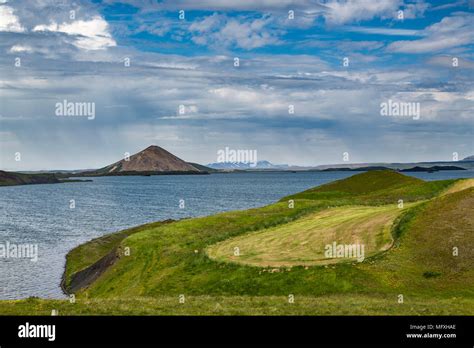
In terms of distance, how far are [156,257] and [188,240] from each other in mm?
7219

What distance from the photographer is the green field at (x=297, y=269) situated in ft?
104

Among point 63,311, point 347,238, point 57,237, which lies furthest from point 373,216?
point 57,237

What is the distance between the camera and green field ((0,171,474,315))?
3166 centimetres

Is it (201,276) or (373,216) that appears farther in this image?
(373,216)

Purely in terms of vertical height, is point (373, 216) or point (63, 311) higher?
point (373, 216)

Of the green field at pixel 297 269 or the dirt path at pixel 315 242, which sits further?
the dirt path at pixel 315 242

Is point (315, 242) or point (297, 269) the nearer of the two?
point (297, 269)

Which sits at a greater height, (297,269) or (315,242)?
(315,242)

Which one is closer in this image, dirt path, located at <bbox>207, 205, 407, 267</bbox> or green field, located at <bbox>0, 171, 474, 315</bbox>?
green field, located at <bbox>0, 171, 474, 315</bbox>

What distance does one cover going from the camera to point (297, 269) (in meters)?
46.8
